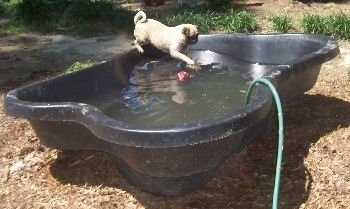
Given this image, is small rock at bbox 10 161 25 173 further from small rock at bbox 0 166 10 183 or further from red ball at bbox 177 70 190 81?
red ball at bbox 177 70 190 81

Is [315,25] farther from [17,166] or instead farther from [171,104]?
[17,166]

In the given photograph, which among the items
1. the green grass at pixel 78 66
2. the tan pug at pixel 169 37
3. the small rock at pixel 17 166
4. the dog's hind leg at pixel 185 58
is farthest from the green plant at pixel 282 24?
the small rock at pixel 17 166

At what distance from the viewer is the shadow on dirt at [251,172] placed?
127 inches

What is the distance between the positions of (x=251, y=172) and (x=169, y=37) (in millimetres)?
1632

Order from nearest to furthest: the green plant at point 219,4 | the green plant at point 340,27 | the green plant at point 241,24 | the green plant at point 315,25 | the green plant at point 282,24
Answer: the green plant at point 340,27 → the green plant at point 315,25 → the green plant at point 282,24 → the green plant at point 241,24 → the green plant at point 219,4

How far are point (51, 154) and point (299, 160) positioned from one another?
197 centimetres

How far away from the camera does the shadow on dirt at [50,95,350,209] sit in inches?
127

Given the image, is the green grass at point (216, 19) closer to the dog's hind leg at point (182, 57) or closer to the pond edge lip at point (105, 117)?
the dog's hind leg at point (182, 57)

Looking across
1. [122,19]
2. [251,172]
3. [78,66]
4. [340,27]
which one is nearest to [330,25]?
[340,27]

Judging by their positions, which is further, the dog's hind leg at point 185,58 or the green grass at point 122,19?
the green grass at point 122,19

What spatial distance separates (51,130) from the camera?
3246mm

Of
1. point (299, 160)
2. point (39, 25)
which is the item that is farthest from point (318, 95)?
point (39, 25)

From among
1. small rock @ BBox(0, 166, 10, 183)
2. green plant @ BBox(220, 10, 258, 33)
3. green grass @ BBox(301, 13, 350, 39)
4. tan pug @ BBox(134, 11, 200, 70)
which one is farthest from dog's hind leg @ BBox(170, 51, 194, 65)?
green plant @ BBox(220, 10, 258, 33)

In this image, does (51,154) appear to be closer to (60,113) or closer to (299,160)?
(60,113)
